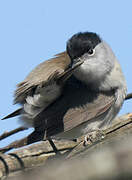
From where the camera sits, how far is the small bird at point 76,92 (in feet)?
11.6

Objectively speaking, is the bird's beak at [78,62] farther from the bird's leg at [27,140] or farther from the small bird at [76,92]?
the bird's leg at [27,140]

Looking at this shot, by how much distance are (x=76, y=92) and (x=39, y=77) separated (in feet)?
2.87

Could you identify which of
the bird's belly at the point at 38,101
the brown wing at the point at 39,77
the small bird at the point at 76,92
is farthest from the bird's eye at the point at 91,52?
the bird's belly at the point at 38,101

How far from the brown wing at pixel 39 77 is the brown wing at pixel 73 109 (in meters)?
0.47

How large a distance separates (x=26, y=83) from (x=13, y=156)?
84cm

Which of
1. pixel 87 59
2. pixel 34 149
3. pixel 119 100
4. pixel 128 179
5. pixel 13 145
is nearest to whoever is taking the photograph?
pixel 128 179

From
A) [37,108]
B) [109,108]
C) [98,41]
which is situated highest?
[98,41]

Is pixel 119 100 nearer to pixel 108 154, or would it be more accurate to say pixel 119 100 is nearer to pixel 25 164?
pixel 25 164

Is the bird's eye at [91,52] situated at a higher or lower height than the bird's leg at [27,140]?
higher

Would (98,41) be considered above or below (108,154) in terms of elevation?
below

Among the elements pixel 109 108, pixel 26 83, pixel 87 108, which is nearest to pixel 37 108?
pixel 26 83

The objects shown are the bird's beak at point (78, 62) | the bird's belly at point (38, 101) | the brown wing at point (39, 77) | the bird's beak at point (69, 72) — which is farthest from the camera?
the bird's beak at point (78, 62)

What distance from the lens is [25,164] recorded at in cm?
342

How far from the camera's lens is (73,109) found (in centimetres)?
416
